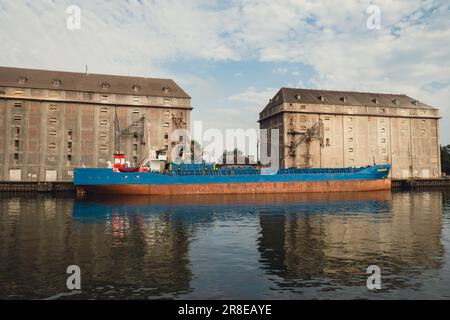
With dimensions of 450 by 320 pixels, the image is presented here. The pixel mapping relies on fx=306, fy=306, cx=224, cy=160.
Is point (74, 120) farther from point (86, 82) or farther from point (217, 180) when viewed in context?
point (217, 180)

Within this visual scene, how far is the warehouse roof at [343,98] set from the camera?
Answer: 6581 centimetres

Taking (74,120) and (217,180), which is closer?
(217,180)

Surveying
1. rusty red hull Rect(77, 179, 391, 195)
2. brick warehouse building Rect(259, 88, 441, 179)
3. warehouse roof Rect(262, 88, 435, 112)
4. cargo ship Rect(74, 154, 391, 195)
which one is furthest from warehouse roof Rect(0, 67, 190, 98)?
rusty red hull Rect(77, 179, 391, 195)


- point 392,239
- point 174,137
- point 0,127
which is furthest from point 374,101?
point 0,127

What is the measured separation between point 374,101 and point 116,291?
239ft

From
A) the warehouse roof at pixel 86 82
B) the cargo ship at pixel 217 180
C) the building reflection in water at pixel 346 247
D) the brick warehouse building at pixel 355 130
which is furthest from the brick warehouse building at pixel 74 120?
the building reflection in water at pixel 346 247

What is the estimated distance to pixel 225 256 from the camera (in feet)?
45.5

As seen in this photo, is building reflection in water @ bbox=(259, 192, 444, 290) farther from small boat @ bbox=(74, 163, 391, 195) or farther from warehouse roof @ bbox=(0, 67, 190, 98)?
warehouse roof @ bbox=(0, 67, 190, 98)

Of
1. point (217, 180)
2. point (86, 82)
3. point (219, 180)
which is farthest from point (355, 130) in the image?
point (86, 82)

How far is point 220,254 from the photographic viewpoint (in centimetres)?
1421

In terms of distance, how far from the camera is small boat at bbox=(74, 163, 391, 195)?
4222cm

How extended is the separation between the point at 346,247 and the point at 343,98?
193 ft

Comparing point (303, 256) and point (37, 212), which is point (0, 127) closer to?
point (37, 212)
